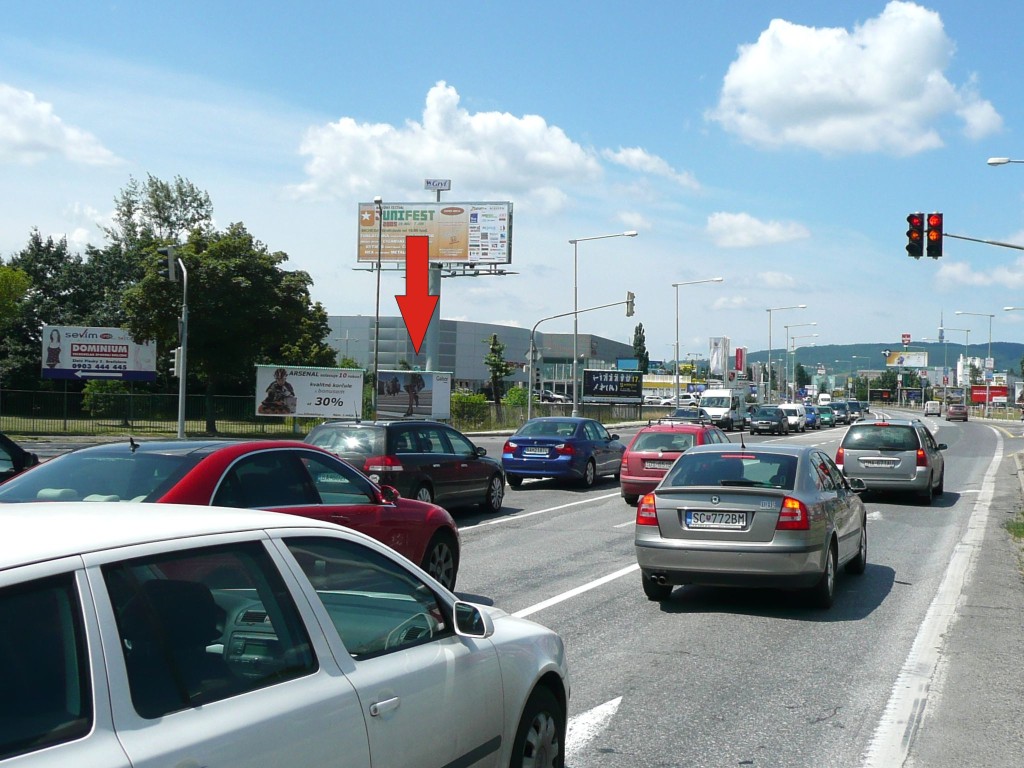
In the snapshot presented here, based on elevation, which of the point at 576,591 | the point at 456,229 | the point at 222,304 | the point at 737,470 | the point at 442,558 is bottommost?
the point at 576,591

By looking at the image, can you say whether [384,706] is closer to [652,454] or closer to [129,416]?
[652,454]

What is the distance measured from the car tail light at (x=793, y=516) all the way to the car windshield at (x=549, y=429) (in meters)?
13.2

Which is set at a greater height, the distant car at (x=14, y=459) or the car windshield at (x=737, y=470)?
the car windshield at (x=737, y=470)

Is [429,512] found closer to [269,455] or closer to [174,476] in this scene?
[269,455]

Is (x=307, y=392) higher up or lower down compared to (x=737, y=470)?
lower down

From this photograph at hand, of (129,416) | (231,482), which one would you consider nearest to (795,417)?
(129,416)

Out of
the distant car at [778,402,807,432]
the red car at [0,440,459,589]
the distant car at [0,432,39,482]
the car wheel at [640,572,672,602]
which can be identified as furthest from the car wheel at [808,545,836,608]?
the distant car at [778,402,807,432]

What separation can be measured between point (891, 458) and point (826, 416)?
61227 millimetres

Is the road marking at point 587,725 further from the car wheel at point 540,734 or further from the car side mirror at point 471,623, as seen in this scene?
the car side mirror at point 471,623

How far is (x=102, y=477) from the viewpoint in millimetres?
7367

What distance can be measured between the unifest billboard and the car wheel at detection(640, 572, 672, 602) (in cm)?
5149

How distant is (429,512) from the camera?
32.0 ft

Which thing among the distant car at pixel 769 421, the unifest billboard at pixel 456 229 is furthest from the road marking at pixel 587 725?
the unifest billboard at pixel 456 229

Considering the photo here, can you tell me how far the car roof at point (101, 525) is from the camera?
8.87 ft
